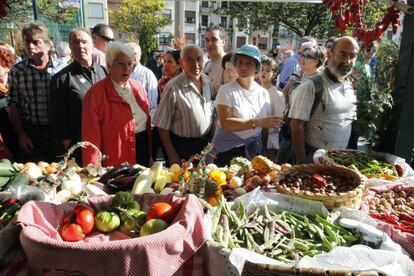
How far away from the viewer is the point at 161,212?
168 cm

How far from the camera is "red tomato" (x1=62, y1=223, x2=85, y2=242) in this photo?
1.58m

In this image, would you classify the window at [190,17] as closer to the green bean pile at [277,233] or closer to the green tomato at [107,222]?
the green bean pile at [277,233]

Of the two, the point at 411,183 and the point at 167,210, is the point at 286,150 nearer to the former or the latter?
the point at 411,183

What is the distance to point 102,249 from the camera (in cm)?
134

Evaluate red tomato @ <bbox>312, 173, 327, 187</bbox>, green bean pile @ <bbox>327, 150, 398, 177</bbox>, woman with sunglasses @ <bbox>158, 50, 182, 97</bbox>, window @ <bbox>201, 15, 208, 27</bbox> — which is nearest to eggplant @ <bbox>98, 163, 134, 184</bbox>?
red tomato @ <bbox>312, 173, 327, 187</bbox>

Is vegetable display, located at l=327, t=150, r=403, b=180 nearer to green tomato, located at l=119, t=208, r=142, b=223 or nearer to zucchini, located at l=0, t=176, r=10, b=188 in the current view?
green tomato, located at l=119, t=208, r=142, b=223

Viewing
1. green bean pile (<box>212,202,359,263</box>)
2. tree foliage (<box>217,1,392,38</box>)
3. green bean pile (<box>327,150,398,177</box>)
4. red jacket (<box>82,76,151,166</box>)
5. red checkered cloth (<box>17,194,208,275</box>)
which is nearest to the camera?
red checkered cloth (<box>17,194,208,275</box>)

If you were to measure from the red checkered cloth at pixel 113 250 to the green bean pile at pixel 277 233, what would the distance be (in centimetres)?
20

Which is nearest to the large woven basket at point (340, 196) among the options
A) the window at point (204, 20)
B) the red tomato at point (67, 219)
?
the red tomato at point (67, 219)

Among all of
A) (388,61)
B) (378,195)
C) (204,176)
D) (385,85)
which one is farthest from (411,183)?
(204,176)

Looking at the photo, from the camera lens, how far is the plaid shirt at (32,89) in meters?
3.79

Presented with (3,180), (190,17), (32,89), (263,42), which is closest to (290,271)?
(3,180)

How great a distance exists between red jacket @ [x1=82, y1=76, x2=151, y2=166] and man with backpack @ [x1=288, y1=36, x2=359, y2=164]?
5.11ft

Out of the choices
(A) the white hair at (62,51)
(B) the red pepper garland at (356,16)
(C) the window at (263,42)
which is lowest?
(A) the white hair at (62,51)
